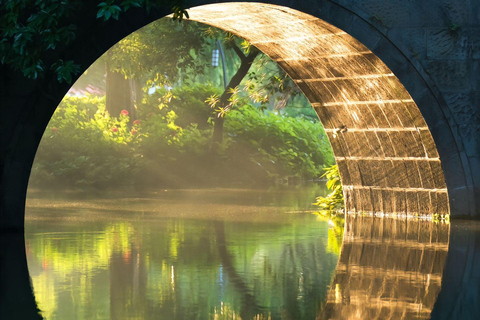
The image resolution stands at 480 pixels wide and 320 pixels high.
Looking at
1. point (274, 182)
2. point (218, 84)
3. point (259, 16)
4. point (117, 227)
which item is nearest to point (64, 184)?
point (274, 182)

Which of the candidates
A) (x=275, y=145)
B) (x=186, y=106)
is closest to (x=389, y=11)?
(x=275, y=145)

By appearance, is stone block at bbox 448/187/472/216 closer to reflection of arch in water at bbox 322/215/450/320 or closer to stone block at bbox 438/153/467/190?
stone block at bbox 438/153/467/190

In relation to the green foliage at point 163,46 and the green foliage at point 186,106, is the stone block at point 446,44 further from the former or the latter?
the green foliage at point 186,106

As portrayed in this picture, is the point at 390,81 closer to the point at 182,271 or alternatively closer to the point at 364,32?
the point at 364,32

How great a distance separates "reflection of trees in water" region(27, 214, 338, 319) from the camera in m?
6.28

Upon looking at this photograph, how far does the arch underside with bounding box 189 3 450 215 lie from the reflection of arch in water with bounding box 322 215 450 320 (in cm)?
71

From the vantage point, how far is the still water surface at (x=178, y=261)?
634 cm

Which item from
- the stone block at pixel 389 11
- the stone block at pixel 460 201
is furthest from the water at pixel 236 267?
the stone block at pixel 389 11

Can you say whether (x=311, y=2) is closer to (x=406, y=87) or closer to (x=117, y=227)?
(x=406, y=87)

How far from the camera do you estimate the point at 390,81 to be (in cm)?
1197

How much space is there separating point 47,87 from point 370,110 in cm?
515

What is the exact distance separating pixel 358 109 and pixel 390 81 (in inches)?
36.8

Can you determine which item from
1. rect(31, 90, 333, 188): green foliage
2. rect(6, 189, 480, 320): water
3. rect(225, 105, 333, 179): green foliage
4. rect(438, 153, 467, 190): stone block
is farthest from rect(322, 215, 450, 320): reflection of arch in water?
rect(225, 105, 333, 179): green foliage

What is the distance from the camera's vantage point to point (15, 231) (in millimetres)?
9477
